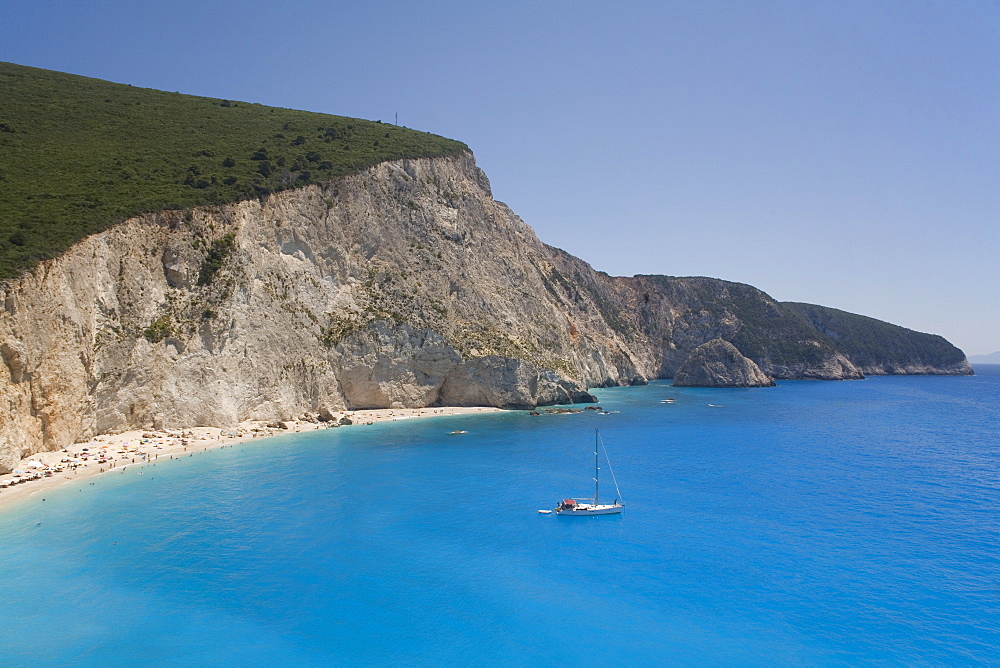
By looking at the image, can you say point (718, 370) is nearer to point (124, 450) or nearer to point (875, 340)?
point (875, 340)

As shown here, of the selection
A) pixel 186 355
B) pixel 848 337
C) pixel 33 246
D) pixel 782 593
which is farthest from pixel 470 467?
pixel 848 337

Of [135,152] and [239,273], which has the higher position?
[135,152]

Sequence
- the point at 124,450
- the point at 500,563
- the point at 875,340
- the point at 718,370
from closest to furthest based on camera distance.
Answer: the point at 500,563, the point at 124,450, the point at 718,370, the point at 875,340

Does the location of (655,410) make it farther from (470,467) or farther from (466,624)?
(466,624)

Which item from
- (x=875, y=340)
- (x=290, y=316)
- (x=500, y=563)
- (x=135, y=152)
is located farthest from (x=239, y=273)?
(x=875, y=340)

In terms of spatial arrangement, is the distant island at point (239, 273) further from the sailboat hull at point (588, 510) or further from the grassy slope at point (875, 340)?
the grassy slope at point (875, 340)

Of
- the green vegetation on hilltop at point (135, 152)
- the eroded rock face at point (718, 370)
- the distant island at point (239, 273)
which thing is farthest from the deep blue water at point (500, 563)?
the eroded rock face at point (718, 370)

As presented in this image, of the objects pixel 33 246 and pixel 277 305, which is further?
pixel 277 305
